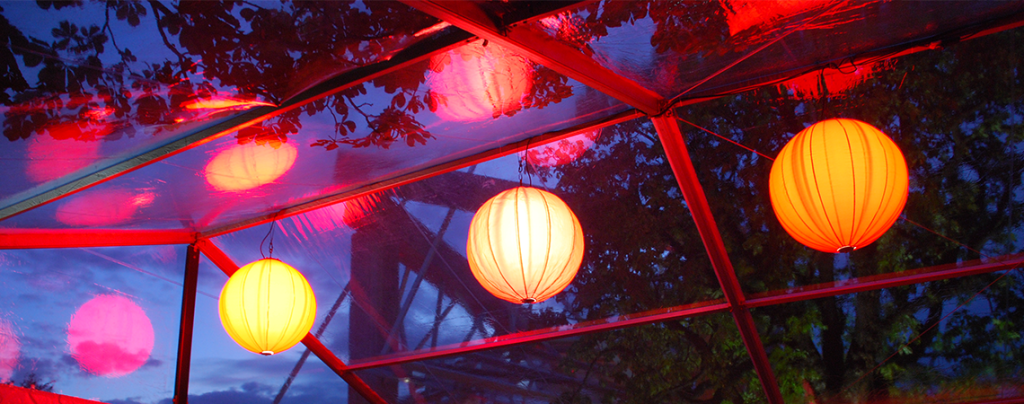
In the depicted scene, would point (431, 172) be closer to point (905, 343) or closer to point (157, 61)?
point (157, 61)

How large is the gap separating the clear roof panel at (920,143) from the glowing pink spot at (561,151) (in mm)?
624

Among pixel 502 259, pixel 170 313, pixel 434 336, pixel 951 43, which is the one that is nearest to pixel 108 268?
pixel 170 313

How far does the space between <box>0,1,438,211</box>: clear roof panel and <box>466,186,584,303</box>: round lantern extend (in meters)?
0.86

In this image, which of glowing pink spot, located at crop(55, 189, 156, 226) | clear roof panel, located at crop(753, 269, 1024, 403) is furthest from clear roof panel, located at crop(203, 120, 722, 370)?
glowing pink spot, located at crop(55, 189, 156, 226)

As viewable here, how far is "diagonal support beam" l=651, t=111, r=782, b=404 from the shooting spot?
2.83 meters

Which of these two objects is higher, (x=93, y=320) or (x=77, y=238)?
(x=77, y=238)

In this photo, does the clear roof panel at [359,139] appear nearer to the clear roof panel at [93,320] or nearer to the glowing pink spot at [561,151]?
the glowing pink spot at [561,151]

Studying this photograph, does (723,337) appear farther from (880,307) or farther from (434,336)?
(434,336)

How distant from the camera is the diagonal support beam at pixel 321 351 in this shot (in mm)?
4418

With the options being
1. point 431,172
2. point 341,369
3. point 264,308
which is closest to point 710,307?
point 431,172

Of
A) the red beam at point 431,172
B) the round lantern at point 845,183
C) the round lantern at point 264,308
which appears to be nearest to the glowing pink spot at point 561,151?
the red beam at point 431,172

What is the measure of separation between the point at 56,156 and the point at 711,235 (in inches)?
120

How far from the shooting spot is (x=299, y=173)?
324cm

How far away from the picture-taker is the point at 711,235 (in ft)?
10.6
